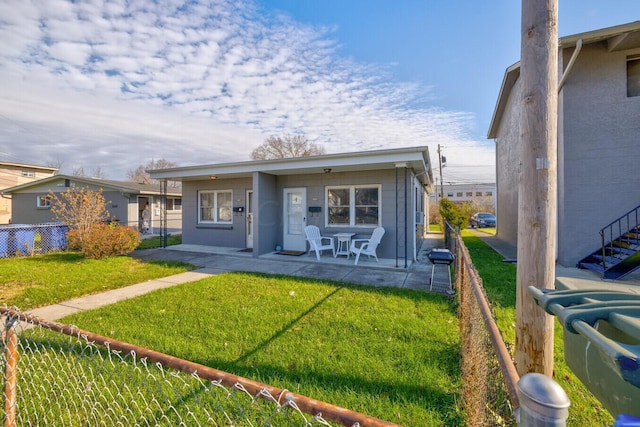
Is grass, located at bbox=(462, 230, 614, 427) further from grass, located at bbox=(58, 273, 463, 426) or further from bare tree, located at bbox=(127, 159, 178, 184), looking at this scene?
bare tree, located at bbox=(127, 159, 178, 184)

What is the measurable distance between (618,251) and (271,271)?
8.24 meters

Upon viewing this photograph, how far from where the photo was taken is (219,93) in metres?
10.9

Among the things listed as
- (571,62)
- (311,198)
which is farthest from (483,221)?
(311,198)

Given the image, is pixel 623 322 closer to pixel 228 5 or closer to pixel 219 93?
pixel 228 5

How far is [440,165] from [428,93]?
23409 millimetres

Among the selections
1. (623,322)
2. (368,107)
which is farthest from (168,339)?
(368,107)

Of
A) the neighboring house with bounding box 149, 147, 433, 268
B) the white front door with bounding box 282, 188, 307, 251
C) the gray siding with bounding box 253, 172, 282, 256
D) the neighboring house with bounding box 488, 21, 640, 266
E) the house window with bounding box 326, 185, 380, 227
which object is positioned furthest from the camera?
the white front door with bounding box 282, 188, 307, 251

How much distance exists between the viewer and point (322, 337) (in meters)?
3.68

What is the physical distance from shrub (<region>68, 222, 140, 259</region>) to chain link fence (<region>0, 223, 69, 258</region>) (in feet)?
5.04

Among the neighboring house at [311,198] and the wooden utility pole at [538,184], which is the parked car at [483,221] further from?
the wooden utility pole at [538,184]

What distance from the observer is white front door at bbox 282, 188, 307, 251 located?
1011 centimetres

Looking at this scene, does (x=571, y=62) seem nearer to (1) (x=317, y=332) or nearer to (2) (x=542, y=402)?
(1) (x=317, y=332)

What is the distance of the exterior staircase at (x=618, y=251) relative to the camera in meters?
6.45

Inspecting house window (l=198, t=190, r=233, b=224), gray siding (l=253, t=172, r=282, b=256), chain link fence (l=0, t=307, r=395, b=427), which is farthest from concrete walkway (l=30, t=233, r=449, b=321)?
chain link fence (l=0, t=307, r=395, b=427)
